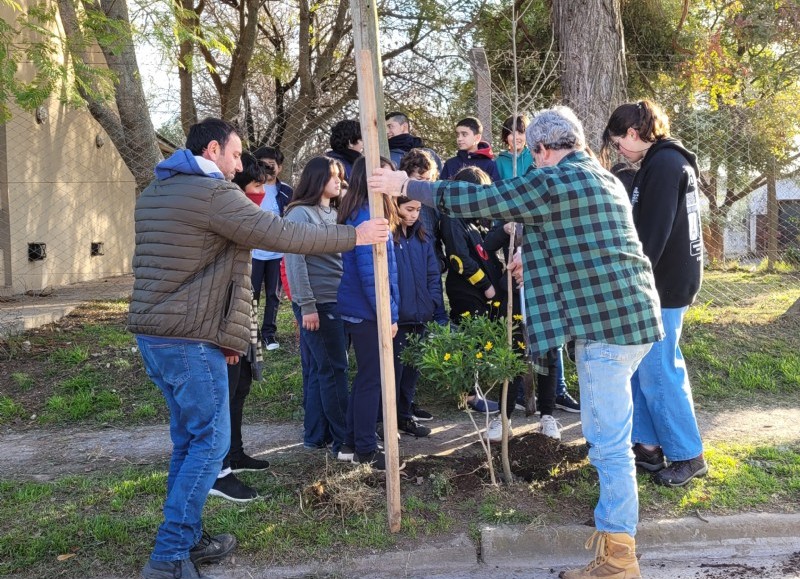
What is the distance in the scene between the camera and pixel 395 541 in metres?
3.89

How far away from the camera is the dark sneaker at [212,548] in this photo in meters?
3.67

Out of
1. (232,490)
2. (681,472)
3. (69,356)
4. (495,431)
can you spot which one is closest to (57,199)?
(69,356)

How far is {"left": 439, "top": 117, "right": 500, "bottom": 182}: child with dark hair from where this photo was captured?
255 inches

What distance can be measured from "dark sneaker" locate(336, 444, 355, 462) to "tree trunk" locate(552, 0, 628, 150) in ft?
14.2

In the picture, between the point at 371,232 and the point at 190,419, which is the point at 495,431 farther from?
the point at 190,419

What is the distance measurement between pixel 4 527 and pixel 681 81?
8649mm

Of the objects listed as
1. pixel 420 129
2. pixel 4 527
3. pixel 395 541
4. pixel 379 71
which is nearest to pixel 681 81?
pixel 420 129

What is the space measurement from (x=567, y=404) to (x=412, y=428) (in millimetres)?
1338

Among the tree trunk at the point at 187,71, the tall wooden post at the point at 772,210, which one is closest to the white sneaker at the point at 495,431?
the tree trunk at the point at 187,71

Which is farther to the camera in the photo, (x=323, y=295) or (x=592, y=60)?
(x=592, y=60)

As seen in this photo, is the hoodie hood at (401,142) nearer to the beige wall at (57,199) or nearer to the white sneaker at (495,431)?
the white sneaker at (495,431)

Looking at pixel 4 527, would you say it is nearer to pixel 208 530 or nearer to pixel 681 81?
pixel 208 530

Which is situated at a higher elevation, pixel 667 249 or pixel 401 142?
pixel 401 142

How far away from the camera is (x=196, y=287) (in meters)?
3.41
